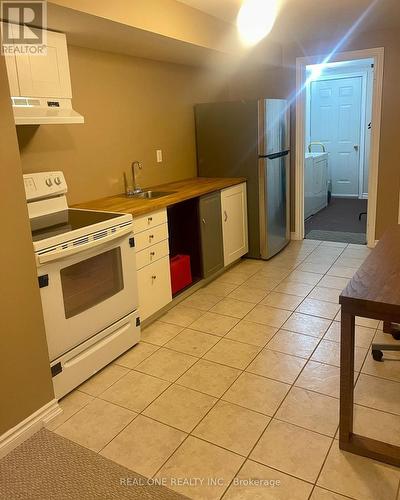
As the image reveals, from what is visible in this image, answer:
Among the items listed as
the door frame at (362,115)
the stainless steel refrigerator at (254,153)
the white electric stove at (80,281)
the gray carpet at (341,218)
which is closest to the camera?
the white electric stove at (80,281)

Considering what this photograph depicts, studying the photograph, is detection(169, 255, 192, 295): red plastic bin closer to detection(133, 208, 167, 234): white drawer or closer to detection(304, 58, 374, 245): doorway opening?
detection(133, 208, 167, 234): white drawer

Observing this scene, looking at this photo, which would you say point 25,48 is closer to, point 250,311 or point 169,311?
point 169,311

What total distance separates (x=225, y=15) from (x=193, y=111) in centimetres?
121

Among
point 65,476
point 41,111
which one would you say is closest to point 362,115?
point 41,111

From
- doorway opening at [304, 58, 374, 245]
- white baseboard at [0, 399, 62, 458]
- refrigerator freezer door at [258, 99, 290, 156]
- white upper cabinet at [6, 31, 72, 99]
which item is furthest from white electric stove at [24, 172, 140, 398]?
doorway opening at [304, 58, 374, 245]

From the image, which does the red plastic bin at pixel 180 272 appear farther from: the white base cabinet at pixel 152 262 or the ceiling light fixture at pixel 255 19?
the ceiling light fixture at pixel 255 19

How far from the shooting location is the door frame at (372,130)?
14.0 ft

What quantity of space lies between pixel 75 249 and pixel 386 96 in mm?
3587

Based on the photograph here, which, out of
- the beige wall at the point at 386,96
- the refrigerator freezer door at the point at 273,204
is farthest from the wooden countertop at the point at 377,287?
the beige wall at the point at 386,96

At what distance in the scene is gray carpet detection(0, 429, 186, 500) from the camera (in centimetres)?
173

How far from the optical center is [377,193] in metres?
4.55


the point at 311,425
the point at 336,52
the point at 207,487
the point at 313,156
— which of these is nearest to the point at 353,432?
the point at 311,425

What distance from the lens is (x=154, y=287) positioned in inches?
123

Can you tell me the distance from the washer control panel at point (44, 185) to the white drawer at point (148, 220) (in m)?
0.52
